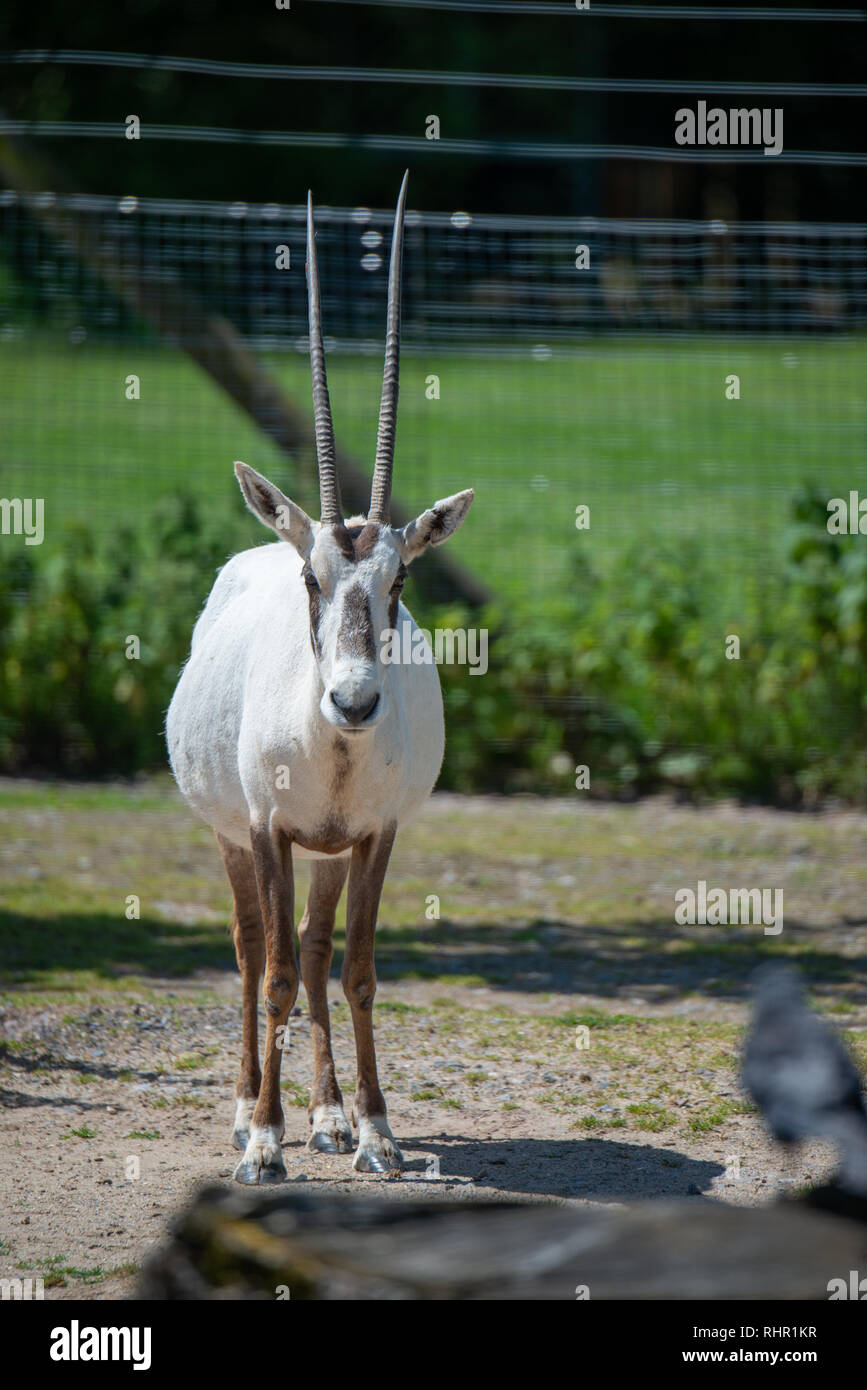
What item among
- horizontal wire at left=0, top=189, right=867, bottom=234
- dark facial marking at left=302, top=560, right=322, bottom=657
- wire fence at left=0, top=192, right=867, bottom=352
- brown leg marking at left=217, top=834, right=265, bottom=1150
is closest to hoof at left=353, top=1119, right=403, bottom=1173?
brown leg marking at left=217, top=834, right=265, bottom=1150

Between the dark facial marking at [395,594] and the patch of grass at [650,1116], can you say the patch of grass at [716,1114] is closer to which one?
the patch of grass at [650,1116]

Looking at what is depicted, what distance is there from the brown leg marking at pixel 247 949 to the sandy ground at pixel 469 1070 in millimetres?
215

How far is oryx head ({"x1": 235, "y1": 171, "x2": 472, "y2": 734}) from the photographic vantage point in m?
4.06

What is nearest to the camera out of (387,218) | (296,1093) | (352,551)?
(352,551)

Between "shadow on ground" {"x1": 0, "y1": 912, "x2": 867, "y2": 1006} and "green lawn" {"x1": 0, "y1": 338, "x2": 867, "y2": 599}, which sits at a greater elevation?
"green lawn" {"x1": 0, "y1": 338, "x2": 867, "y2": 599}

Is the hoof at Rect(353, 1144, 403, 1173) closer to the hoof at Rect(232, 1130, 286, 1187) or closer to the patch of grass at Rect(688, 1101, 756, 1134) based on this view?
the hoof at Rect(232, 1130, 286, 1187)

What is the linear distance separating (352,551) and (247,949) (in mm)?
1559

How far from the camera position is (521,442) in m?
15.4

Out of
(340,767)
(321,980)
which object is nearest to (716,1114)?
(321,980)

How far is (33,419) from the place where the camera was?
10.9 m

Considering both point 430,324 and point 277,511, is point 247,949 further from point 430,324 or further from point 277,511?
point 430,324

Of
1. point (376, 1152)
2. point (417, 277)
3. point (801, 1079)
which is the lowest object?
point (376, 1152)

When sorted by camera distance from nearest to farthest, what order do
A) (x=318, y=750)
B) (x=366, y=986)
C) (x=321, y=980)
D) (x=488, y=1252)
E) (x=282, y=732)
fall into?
(x=488, y=1252), (x=318, y=750), (x=282, y=732), (x=366, y=986), (x=321, y=980)

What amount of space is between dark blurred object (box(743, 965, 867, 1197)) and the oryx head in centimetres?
178
